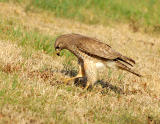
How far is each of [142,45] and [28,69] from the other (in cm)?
564

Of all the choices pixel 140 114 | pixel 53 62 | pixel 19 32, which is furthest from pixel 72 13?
pixel 140 114

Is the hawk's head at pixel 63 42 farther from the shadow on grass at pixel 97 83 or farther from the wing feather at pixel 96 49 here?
the shadow on grass at pixel 97 83

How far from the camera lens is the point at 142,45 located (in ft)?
35.7

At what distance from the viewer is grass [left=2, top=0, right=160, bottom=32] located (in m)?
12.4

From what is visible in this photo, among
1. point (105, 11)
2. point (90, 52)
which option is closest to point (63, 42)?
point (90, 52)

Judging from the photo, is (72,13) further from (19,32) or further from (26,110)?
(26,110)

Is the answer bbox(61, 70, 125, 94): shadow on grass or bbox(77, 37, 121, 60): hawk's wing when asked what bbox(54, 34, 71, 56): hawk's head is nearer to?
bbox(77, 37, 121, 60): hawk's wing

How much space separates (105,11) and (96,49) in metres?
7.71

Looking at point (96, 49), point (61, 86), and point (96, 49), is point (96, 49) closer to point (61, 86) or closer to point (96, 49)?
point (96, 49)

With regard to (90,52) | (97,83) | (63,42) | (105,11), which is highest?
(105,11)

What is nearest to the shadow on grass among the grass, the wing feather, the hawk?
the hawk

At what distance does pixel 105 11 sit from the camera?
13.2 m

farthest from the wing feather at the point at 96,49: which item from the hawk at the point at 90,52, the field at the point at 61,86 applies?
the field at the point at 61,86

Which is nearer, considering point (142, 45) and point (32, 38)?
point (32, 38)
